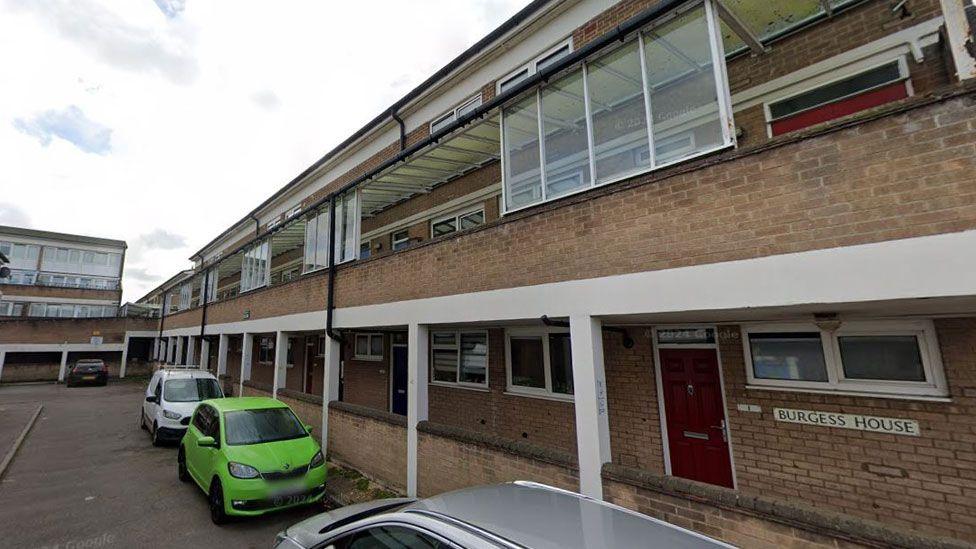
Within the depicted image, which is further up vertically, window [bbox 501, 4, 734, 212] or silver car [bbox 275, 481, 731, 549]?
window [bbox 501, 4, 734, 212]

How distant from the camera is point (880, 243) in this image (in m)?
3.07

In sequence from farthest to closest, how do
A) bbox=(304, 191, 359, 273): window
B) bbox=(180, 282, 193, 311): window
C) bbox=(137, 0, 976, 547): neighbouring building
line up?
bbox=(180, 282, 193, 311): window, bbox=(304, 191, 359, 273): window, bbox=(137, 0, 976, 547): neighbouring building

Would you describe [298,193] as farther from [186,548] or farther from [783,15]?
[783,15]

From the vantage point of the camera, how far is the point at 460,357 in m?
9.59

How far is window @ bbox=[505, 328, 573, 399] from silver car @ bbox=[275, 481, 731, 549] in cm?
458

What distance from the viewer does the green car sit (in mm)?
5805

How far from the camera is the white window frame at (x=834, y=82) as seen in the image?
185 inches

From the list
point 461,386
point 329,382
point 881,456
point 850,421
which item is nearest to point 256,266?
point 329,382

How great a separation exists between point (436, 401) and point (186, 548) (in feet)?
17.4

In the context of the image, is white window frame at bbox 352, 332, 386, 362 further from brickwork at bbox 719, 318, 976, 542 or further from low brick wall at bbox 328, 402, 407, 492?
brickwork at bbox 719, 318, 976, 542

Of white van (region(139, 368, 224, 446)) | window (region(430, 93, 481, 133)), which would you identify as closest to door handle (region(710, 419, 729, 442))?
window (region(430, 93, 481, 133))

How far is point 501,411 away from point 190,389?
861cm

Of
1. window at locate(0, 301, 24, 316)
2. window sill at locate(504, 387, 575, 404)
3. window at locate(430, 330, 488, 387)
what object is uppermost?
window at locate(0, 301, 24, 316)

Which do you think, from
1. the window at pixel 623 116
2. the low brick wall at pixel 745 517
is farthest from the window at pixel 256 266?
the low brick wall at pixel 745 517
